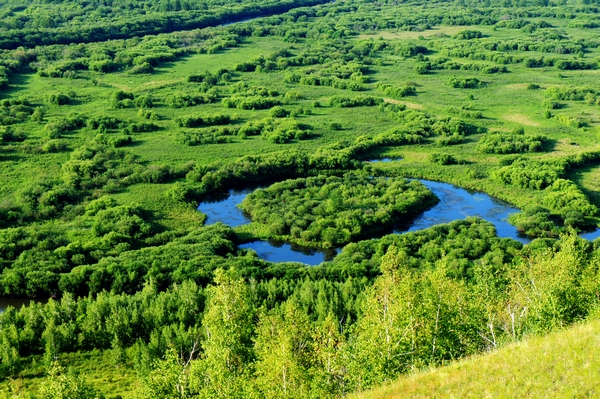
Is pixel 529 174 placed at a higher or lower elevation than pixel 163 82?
lower

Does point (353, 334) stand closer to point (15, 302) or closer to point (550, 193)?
point (15, 302)

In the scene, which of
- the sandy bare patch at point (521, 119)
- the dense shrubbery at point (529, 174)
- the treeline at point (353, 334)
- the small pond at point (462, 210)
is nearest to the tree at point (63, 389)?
the treeline at point (353, 334)

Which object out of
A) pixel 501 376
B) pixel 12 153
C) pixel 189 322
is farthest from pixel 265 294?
pixel 12 153

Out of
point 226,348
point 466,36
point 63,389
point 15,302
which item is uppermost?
point 63,389

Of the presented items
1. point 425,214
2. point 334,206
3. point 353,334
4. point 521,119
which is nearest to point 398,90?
point 521,119

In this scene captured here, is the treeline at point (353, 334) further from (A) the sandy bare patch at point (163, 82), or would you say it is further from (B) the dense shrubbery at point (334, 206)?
(A) the sandy bare patch at point (163, 82)
